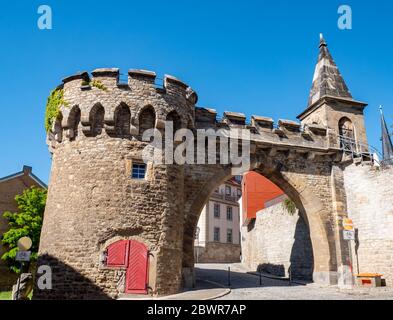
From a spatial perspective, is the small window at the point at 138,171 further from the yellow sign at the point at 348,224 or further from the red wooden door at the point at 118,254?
the yellow sign at the point at 348,224

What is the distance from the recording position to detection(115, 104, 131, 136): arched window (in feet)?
38.9

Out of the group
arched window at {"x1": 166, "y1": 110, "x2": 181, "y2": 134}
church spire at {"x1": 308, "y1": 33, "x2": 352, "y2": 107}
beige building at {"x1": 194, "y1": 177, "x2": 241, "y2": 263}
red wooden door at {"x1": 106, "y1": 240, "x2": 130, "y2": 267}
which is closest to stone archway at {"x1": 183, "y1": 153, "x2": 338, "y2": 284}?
arched window at {"x1": 166, "y1": 110, "x2": 181, "y2": 134}

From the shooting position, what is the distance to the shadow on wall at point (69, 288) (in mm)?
10176

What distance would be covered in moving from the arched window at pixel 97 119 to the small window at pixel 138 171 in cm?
172

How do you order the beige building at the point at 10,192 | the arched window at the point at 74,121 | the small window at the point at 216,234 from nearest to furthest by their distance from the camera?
1. the arched window at the point at 74,121
2. the beige building at the point at 10,192
3. the small window at the point at 216,234

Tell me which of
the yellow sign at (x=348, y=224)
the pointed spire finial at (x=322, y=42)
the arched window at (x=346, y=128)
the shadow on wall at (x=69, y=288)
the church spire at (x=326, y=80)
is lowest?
the shadow on wall at (x=69, y=288)

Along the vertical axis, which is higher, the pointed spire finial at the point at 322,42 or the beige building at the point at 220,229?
the pointed spire finial at the point at 322,42

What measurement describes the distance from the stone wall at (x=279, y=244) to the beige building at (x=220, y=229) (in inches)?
367

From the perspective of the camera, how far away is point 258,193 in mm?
31328

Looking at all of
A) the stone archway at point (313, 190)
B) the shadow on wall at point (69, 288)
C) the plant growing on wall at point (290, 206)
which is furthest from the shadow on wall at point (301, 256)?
the shadow on wall at point (69, 288)

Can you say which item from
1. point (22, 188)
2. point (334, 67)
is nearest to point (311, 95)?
point (334, 67)

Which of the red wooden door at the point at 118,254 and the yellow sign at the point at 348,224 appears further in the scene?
the yellow sign at the point at 348,224

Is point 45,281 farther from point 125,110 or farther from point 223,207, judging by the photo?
point 223,207

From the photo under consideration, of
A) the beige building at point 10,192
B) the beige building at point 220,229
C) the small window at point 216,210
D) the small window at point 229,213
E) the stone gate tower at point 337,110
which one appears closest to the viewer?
the stone gate tower at point 337,110
